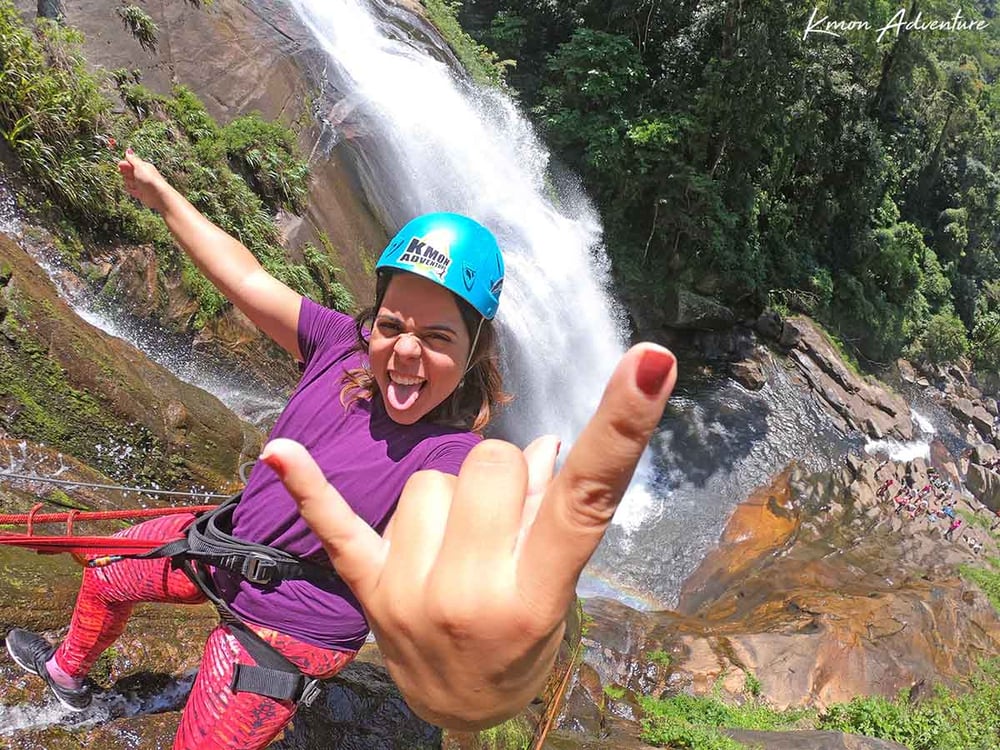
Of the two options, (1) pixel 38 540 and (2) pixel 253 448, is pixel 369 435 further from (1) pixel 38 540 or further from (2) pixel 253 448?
(2) pixel 253 448

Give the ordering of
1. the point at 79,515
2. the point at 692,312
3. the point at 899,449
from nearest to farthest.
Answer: the point at 79,515 < the point at 692,312 < the point at 899,449

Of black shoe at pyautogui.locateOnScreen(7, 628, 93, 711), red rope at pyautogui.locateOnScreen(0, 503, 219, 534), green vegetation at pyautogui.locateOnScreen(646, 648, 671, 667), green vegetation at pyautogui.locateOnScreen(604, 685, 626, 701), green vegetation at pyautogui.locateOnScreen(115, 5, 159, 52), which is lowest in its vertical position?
green vegetation at pyautogui.locateOnScreen(646, 648, 671, 667)

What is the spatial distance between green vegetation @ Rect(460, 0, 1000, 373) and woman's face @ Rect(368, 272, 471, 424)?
41.9 ft

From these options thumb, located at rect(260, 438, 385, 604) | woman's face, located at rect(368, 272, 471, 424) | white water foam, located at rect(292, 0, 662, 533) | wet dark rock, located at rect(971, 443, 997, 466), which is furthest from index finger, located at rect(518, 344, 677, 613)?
wet dark rock, located at rect(971, 443, 997, 466)

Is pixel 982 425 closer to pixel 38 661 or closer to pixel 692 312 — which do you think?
pixel 692 312

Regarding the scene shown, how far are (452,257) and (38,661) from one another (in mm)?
2048

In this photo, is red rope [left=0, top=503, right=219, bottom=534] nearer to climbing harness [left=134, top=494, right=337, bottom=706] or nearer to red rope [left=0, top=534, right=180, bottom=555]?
red rope [left=0, top=534, right=180, bottom=555]

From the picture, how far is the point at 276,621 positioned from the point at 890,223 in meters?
22.6

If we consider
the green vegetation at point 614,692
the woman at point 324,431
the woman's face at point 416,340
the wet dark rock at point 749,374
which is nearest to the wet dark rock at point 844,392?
the wet dark rock at point 749,374

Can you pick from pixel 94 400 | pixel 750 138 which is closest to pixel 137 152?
pixel 94 400

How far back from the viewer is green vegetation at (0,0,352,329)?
15.6 feet

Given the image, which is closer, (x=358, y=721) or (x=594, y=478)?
(x=594, y=478)

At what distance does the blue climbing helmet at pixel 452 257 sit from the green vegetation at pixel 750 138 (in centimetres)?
1264

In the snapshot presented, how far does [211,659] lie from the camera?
1.66 meters
